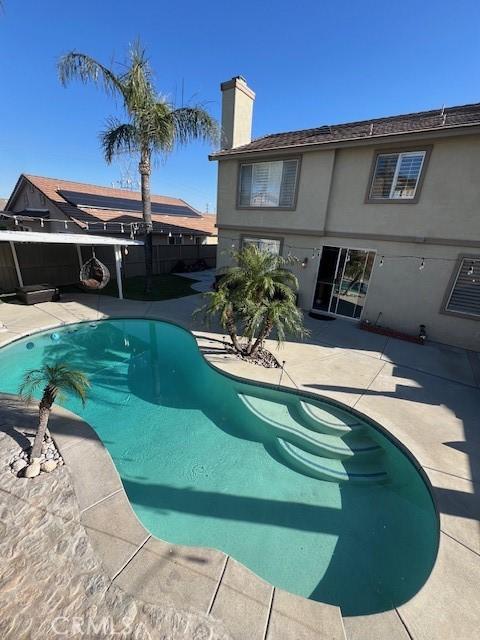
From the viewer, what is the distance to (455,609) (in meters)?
2.64

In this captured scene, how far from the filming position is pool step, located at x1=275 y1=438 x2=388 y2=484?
4.53 m

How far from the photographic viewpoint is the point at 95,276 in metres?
11.7

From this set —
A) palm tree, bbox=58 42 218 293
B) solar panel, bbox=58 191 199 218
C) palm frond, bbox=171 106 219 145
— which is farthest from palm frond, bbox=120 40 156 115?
solar panel, bbox=58 191 199 218

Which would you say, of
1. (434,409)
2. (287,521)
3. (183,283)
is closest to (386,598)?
(287,521)

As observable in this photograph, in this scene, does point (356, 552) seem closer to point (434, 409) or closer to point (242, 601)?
point (242, 601)

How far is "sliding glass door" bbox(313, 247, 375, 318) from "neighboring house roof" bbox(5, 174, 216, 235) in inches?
419

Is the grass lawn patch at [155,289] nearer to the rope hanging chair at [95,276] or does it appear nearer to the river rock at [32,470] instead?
the rope hanging chair at [95,276]

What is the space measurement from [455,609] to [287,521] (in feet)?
6.19

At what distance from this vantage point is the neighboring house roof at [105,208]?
15.3m

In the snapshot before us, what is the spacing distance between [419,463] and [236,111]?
14260 millimetres

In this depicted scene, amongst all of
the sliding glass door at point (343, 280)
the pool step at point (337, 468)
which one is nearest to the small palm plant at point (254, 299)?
the pool step at point (337, 468)

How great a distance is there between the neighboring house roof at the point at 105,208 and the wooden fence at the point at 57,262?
151 centimetres

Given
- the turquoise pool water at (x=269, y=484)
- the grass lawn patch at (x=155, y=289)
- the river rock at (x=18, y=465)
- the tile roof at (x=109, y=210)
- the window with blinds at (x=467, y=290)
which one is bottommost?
the turquoise pool water at (x=269, y=484)

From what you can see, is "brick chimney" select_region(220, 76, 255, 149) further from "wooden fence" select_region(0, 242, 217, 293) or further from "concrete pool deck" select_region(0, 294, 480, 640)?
"concrete pool deck" select_region(0, 294, 480, 640)
